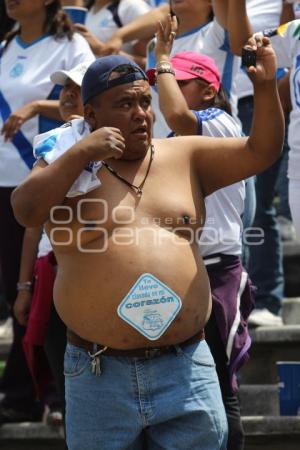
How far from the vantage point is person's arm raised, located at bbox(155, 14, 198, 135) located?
14.1ft

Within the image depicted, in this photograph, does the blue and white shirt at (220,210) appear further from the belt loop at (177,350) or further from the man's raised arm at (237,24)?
the belt loop at (177,350)

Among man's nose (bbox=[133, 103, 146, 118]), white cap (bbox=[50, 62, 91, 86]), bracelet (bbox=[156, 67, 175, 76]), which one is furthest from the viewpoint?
white cap (bbox=[50, 62, 91, 86])

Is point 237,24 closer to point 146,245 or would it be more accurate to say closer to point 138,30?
point 138,30

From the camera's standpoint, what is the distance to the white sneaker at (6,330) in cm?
615

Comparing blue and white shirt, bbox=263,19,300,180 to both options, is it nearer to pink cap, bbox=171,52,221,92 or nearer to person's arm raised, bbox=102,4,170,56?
pink cap, bbox=171,52,221,92

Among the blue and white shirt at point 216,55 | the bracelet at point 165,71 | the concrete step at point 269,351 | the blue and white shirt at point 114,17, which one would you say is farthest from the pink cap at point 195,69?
the blue and white shirt at point 114,17

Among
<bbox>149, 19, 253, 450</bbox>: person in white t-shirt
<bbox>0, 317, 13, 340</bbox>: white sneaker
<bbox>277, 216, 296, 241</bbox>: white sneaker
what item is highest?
<bbox>149, 19, 253, 450</bbox>: person in white t-shirt

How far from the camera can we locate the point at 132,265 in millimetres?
3518

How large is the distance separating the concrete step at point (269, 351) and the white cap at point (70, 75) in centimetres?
162

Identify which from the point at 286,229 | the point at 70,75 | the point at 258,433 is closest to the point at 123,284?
the point at 70,75

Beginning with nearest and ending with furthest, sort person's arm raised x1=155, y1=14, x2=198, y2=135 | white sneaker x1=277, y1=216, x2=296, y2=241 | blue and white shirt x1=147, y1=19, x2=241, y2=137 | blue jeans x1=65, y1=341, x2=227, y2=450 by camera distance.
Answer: blue jeans x1=65, y1=341, x2=227, y2=450
person's arm raised x1=155, y1=14, x2=198, y2=135
blue and white shirt x1=147, y1=19, x2=241, y2=137
white sneaker x1=277, y1=216, x2=296, y2=241

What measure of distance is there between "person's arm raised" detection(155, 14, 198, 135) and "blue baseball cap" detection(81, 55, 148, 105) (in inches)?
24.9

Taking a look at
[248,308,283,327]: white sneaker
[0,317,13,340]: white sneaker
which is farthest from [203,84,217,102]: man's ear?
[0,317,13,340]: white sneaker

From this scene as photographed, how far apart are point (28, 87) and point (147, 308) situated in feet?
8.06
